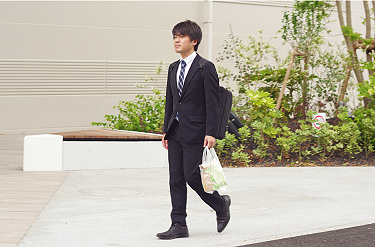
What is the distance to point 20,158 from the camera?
32.3 ft

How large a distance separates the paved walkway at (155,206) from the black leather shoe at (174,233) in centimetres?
6

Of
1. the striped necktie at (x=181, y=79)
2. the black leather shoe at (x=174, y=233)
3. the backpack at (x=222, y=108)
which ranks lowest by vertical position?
the black leather shoe at (x=174, y=233)

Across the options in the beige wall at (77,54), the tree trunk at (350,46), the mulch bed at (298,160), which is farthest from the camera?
the beige wall at (77,54)

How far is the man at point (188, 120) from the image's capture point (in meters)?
4.84

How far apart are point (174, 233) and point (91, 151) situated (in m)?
4.18

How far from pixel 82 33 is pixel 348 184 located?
9301 millimetres

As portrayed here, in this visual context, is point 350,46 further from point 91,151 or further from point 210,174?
point 210,174

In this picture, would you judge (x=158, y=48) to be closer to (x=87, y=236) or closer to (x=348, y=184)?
(x=348, y=184)

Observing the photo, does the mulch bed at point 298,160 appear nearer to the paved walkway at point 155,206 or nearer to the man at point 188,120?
the paved walkway at point 155,206

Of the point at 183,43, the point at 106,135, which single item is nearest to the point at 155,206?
the point at 183,43

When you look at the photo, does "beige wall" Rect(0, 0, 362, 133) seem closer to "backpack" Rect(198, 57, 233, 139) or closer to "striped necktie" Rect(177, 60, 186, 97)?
"striped necktie" Rect(177, 60, 186, 97)

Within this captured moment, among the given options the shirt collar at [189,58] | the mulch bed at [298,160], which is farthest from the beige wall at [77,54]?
the shirt collar at [189,58]

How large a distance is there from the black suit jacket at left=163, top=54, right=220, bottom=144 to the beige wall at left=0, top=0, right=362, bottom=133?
393 inches

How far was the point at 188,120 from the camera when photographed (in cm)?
490
